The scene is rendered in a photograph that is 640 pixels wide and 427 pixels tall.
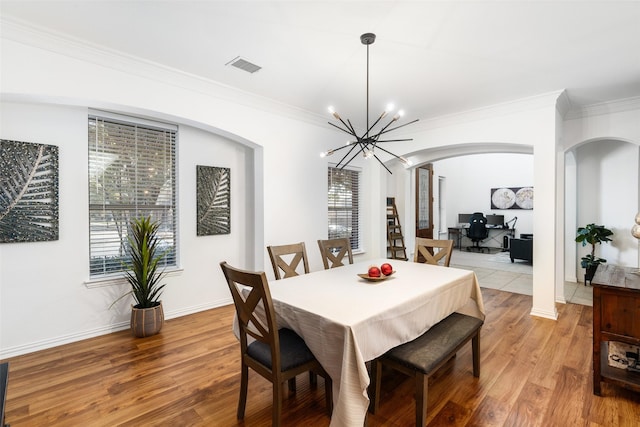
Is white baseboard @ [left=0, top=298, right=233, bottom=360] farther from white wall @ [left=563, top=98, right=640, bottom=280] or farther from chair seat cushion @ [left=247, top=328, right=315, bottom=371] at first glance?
white wall @ [left=563, top=98, right=640, bottom=280]

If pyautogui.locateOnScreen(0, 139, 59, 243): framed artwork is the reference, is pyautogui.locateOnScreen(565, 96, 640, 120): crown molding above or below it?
above

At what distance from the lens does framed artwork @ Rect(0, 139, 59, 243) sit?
277 cm

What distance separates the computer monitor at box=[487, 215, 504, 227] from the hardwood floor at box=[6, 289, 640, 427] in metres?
6.89

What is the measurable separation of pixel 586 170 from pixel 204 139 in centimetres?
612

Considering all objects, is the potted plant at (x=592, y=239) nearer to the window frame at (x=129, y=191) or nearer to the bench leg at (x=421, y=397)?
the bench leg at (x=421, y=397)

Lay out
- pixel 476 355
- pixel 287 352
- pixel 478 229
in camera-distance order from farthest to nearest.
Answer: pixel 478 229 → pixel 476 355 → pixel 287 352

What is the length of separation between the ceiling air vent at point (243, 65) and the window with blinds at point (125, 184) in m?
1.25

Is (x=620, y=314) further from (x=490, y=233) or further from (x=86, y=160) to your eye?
(x=490, y=233)

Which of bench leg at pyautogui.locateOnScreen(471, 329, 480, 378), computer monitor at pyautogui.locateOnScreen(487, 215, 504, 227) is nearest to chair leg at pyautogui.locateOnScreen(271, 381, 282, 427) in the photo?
bench leg at pyautogui.locateOnScreen(471, 329, 480, 378)

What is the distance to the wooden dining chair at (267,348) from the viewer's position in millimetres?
1690

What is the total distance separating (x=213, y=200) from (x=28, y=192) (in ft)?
5.82

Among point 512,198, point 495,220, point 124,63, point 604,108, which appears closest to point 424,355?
point 124,63

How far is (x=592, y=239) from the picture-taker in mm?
4918

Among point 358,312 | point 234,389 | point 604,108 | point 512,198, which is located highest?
point 604,108
